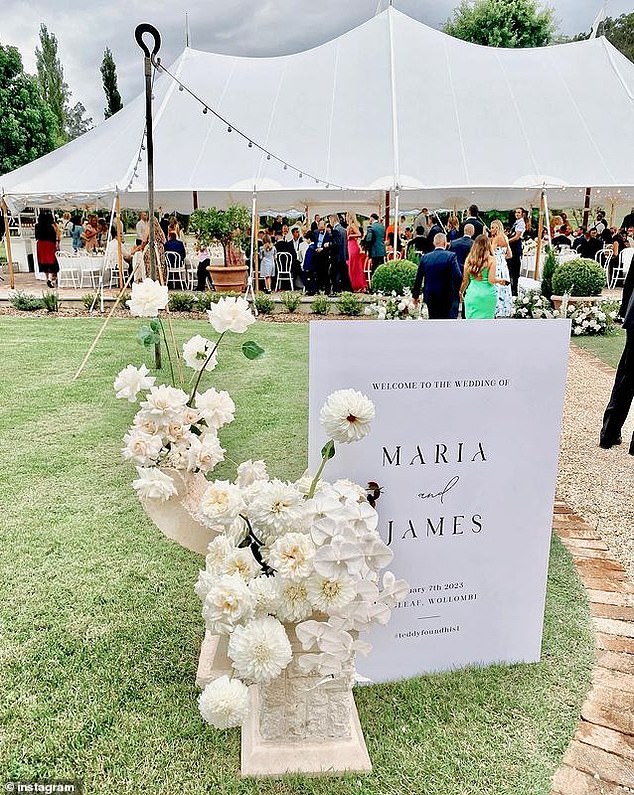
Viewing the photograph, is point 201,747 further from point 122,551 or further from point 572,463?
point 572,463

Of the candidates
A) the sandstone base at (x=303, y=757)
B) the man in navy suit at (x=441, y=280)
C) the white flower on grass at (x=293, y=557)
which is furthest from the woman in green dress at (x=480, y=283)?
the white flower on grass at (x=293, y=557)

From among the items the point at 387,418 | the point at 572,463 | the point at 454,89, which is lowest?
the point at 572,463

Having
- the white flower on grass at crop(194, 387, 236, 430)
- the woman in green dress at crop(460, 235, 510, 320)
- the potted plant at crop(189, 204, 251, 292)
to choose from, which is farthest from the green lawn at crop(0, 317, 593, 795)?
the potted plant at crop(189, 204, 251, 292)

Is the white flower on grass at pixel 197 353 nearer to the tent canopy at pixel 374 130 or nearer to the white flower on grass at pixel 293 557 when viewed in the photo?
the white flower on grass at pixel 293 557

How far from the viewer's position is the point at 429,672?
224 centimetres

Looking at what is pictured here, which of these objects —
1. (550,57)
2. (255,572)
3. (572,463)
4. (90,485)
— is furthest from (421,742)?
(550,57)

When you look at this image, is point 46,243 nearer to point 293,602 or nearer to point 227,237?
point 227,237

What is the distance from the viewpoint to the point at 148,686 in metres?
2.25

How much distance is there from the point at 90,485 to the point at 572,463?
10.9 ft

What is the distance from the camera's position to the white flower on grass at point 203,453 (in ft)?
6.80

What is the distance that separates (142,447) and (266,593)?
65 cm

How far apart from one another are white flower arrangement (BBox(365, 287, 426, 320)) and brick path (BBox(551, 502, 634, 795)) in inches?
225

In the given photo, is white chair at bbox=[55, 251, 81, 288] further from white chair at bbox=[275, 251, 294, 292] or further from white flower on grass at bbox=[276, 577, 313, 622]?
white flower on grass at bbox=[276, 577, 313, 622]

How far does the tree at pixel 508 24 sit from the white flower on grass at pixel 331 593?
138 ft
